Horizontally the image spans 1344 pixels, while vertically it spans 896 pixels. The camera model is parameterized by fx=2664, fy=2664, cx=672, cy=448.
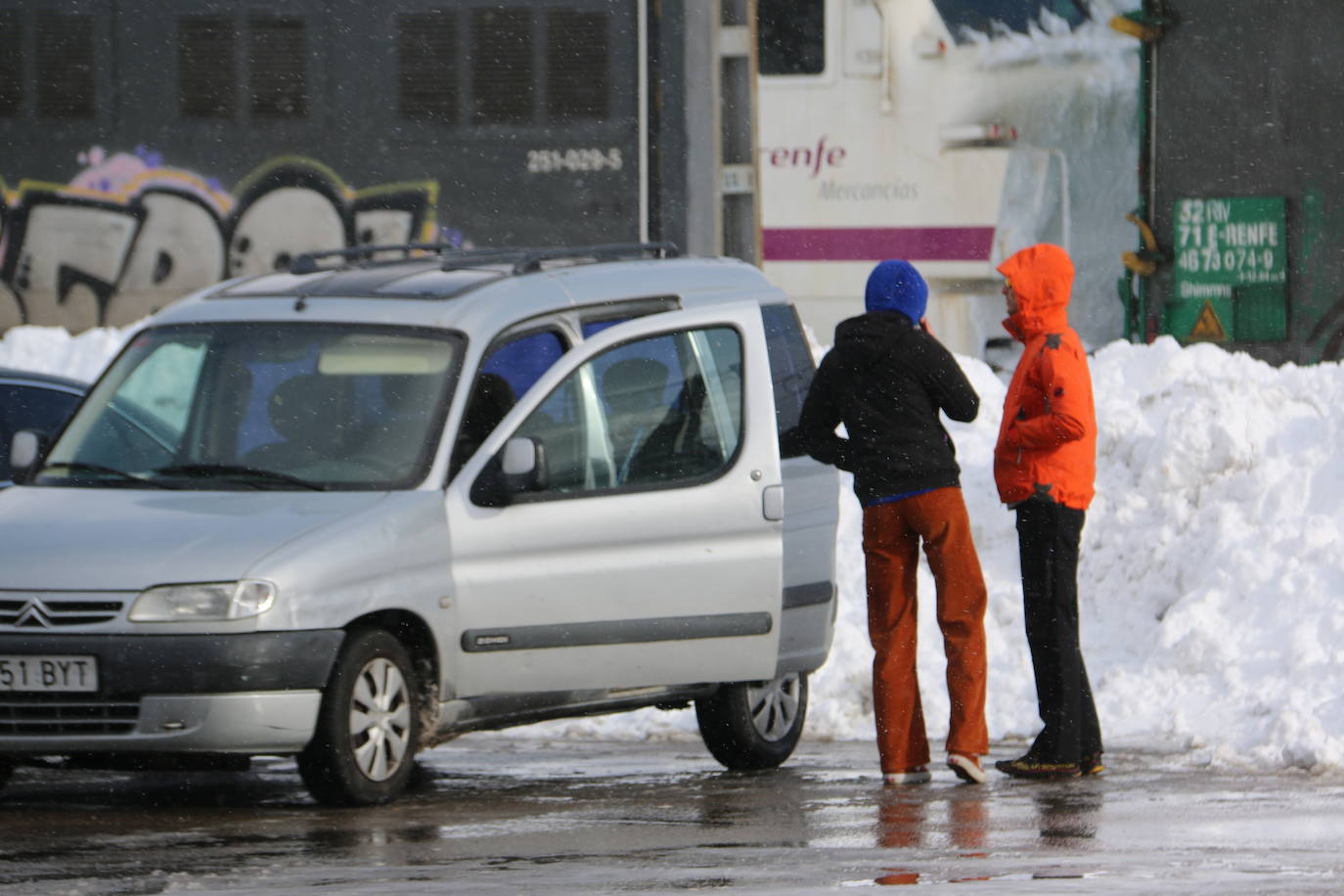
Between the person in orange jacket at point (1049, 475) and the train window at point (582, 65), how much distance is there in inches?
382

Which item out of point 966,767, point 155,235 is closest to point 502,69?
point 155,235

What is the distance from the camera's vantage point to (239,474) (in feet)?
28.4

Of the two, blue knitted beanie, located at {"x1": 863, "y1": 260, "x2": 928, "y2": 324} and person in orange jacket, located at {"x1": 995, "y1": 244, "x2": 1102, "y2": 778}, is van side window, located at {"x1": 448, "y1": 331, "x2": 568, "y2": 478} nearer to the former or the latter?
blue knitted beanie, located at {"x1": 863, "y1": 260, "x2": 928, "y2": 324}

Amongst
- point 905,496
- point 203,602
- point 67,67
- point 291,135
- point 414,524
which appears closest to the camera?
point 203,602

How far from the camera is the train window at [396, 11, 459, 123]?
1870cm

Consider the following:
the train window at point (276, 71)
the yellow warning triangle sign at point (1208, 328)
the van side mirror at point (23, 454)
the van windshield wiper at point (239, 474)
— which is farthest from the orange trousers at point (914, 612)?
the train window at point (276, 71)

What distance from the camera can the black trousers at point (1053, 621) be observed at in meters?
9.01

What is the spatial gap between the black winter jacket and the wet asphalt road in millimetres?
1045

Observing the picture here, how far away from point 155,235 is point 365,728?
11308 millimetres

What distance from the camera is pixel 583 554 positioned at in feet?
28.9

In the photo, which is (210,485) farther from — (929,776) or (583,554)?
(929,776)

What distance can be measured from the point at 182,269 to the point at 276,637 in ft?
37.5

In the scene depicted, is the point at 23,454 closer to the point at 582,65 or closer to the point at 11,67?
the point at 582,65

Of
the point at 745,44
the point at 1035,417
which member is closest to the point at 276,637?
the point at 1035,417
